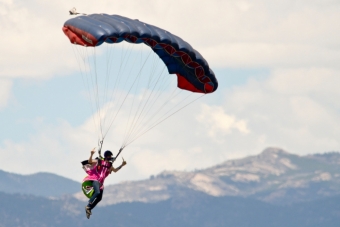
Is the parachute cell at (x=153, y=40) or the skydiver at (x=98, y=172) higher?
the parachute cell at (x=153, y=40)

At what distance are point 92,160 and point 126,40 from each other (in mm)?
7312

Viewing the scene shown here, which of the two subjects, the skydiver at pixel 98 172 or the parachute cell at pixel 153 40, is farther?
the skydiver at pixel 98 172

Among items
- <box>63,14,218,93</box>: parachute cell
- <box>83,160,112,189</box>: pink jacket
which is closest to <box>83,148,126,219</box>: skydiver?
<box>83,160,112,189</box>: pink jacket

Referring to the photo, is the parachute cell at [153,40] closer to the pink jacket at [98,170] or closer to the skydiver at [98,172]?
the skydiver at [98,172]

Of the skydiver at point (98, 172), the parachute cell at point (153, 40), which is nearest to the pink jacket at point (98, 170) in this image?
the skydiver at point (98, 172)

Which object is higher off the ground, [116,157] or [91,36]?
[91,36]

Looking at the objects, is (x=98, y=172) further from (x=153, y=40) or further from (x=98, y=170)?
(x=153, y=40)

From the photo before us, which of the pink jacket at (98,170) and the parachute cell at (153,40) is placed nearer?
the parachute cell at (153,40)

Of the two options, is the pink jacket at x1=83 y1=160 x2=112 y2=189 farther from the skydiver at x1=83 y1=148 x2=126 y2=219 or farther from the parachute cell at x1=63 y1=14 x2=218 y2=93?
the parachute cell at x1=63 y1=14 x2=218 y2=93

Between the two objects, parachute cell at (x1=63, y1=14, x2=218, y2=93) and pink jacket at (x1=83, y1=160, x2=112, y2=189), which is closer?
parachute cell at (x1=63, y1=14, x2=218, y2=93)

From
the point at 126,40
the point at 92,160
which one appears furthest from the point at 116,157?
the point at 126,40

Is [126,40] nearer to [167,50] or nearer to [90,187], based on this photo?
[167,50]

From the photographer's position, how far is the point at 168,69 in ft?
A: 206

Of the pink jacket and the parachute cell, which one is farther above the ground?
the parachute cell
